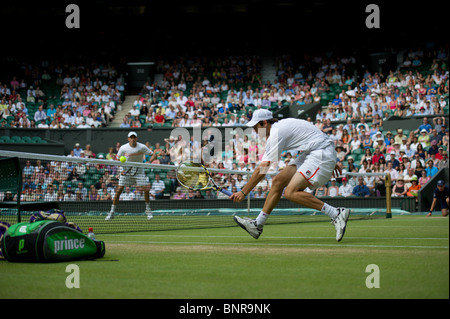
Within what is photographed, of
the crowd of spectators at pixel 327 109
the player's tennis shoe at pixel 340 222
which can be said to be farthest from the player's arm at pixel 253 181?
the crowd of spectators at pixel 327 109

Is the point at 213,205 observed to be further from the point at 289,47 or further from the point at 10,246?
the point at 289,47

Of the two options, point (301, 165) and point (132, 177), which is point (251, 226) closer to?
point (301, 165)

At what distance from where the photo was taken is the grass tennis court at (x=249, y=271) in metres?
4.15

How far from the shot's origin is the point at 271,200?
316 inches

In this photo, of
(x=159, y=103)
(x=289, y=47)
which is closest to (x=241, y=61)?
(x=289, y=47)

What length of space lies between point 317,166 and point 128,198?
9.19 meters

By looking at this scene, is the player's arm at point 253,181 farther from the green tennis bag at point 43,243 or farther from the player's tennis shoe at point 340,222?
the green tennis bag at point 43,243

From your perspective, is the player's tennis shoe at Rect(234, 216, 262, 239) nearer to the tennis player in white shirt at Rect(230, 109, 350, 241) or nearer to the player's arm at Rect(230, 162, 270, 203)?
the tennis player in white shirt at Rect(230, 109, 350, 241)

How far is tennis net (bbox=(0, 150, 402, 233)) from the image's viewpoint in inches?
508

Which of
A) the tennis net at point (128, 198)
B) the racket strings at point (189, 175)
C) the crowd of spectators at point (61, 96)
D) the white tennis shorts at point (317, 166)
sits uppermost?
the crowd of spectators at point (61, 96)

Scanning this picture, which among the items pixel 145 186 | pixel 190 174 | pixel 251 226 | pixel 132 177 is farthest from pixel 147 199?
pixel 251 226

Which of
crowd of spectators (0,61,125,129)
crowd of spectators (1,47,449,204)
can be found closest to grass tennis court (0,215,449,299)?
crowd of spectators (1,47,449,204)

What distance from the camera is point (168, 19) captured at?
39.6 m
